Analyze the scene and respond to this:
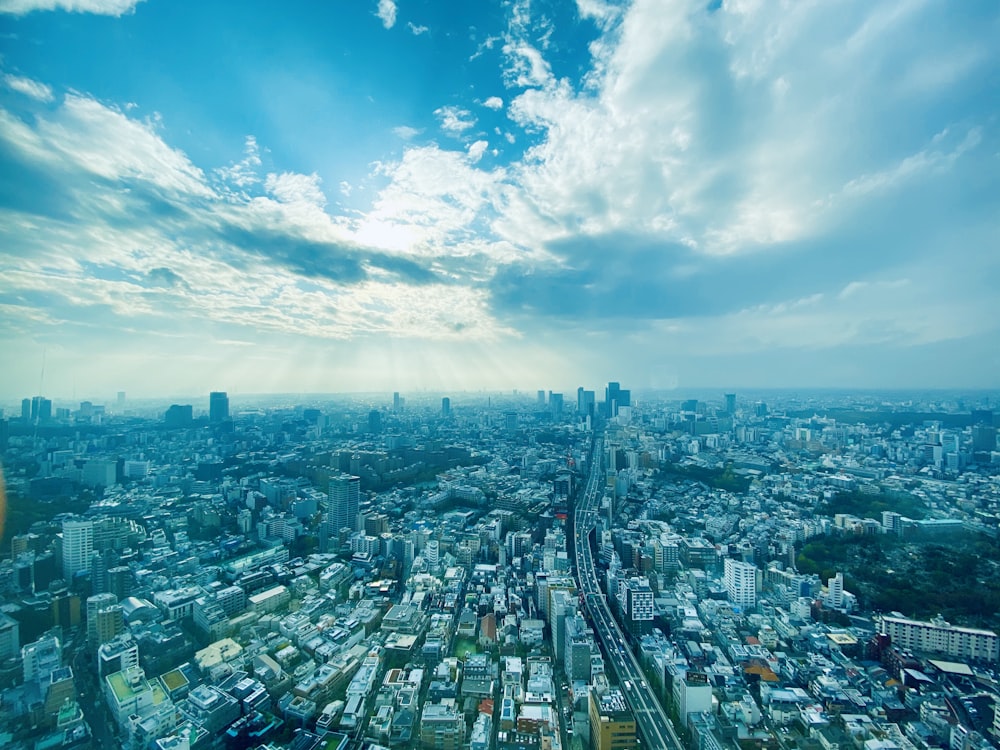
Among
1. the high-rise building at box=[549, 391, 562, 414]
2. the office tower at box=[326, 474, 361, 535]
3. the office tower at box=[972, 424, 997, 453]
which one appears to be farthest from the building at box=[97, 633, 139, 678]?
the high-rise building at box=[549, 391, 562, 414]

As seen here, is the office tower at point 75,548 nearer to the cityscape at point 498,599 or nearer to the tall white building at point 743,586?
the cityscape at point 498,599

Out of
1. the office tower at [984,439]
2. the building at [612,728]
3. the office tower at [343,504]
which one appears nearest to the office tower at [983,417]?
the office tower at [984,439]

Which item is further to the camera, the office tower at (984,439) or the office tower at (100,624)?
the office tower at (984,439)

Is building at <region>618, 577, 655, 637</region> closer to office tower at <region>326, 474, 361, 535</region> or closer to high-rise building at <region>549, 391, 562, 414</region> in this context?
office tower at <region>326, 474, 361, 535</region>

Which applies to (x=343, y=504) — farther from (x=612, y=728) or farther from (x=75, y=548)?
(x=612, y=728)

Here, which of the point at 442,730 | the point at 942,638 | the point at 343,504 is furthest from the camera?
the point at 343,504

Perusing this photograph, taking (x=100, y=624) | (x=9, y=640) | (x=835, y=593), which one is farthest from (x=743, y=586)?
(x=9, y=640)
